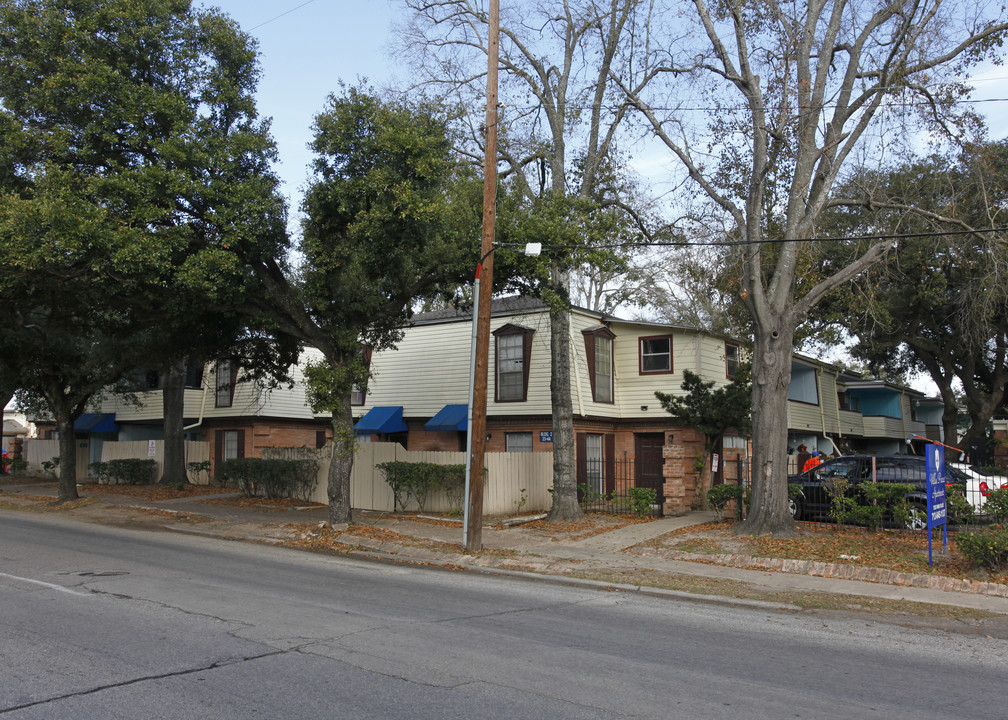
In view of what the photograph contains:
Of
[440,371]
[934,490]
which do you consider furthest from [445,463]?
[934,490]

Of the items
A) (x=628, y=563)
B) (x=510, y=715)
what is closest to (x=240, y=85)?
(x=628, y=563)

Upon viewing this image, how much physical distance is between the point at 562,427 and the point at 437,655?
39.0 feet

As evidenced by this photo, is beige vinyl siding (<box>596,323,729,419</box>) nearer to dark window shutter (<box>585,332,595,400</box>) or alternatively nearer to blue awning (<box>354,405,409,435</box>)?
dark window shutter (<box>585,332,595,400</box>)

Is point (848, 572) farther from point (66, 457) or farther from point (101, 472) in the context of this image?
point (101, 472)

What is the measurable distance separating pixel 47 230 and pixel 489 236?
7979mm

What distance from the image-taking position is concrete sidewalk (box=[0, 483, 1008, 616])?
37.6 ft

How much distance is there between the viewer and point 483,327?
14531 mm

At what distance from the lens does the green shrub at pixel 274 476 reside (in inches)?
918

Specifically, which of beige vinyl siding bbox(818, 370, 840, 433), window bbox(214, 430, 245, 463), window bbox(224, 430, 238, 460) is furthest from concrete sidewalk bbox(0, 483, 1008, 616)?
beige vinyl siding bbox(818, 370, 840, 433)

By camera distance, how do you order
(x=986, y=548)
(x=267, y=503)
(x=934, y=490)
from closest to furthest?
1. (x=986, y=548)
2. (x=934, y=490)
3. (x=267, y=503)

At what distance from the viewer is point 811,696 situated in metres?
6.14

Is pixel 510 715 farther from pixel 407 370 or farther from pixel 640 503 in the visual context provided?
pixel 407 370

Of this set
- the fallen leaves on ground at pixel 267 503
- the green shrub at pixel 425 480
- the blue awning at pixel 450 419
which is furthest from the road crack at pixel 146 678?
the blue awning at pixel 450 419

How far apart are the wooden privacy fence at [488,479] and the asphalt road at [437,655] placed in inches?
337
